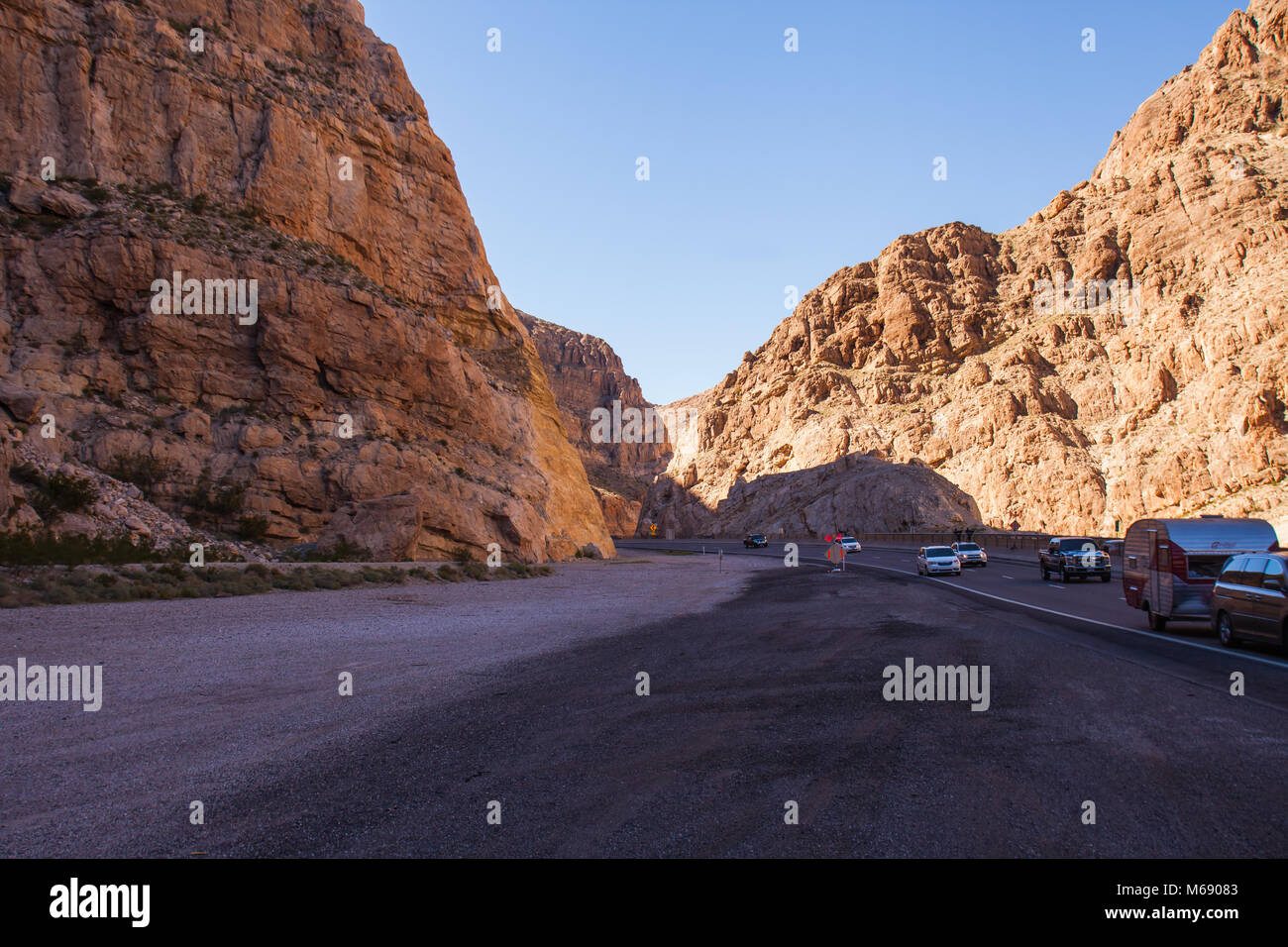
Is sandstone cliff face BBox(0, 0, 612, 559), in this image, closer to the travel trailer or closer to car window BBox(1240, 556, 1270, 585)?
the travel trailer

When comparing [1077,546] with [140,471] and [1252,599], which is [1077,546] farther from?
[140,471]

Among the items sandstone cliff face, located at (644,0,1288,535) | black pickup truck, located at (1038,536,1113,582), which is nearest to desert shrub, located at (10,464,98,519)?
black pickup truck, located at (1038,536,1113,582)

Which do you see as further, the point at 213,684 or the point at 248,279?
the point at 248,279

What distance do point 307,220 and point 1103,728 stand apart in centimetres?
4212

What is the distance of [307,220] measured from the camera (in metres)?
39.7

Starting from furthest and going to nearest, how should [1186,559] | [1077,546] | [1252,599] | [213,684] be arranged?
[1077,546]
[1186,559]
[1252,599]
[213,684]

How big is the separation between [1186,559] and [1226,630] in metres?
2.08

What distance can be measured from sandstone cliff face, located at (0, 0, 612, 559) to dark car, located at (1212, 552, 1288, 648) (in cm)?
2478

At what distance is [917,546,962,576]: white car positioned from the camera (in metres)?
33.3

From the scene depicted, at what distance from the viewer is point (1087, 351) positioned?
85.9 meters

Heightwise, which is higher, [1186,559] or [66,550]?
[66,550]

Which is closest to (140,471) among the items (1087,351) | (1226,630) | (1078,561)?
(1226,630)
